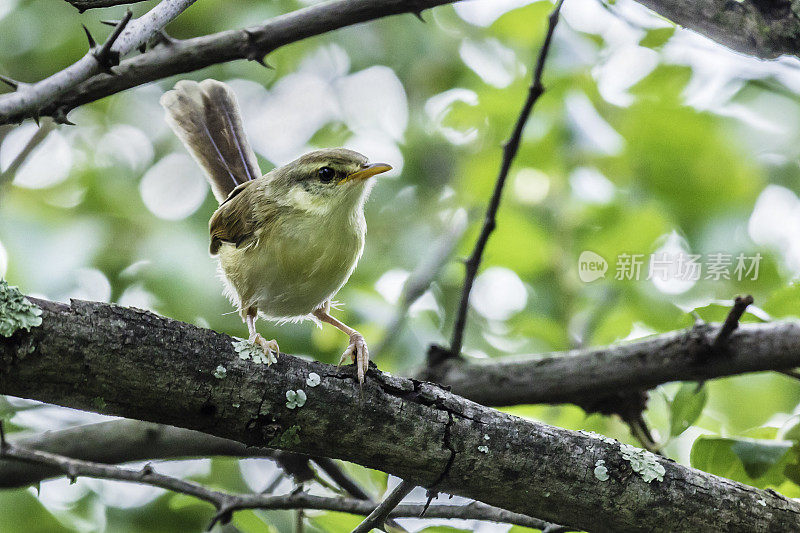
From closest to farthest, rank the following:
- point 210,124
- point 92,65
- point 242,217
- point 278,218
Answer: point 92,65, point 278,218, point 242,217, point 210,124

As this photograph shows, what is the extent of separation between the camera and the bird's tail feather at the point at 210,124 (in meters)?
4.25

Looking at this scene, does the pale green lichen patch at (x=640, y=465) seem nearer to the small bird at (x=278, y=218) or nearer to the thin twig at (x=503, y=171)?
the small bird at (x=278, y=218)

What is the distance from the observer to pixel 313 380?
2412mm

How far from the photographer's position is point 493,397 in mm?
4051

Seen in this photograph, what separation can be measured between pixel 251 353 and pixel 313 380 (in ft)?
0.71

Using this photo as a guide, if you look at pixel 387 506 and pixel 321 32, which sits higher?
pixel 321 32

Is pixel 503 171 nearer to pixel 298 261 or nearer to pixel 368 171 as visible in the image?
pixel 368 171

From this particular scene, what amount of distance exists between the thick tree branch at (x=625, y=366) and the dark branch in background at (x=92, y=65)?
8.34 ft

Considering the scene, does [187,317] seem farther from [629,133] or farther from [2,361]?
[629,133]

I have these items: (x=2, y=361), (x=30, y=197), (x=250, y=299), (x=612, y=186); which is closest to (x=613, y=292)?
(x=612, y=186)

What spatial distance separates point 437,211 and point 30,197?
2.88 meters

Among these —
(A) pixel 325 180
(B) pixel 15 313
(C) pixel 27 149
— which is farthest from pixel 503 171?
(C) pixel 27 149

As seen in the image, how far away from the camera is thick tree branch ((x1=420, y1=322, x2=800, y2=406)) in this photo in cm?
353

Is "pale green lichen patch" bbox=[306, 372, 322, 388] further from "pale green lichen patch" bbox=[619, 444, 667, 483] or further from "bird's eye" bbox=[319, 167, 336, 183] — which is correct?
"bird's eye" bbox=[319, 167, 336, 183]
